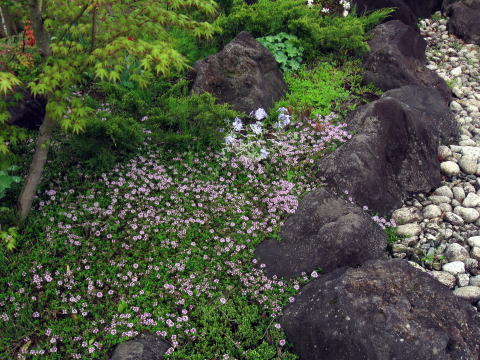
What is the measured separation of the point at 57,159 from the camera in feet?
16.5

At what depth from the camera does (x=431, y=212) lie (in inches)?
212

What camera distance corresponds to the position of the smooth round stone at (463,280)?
446 centimetres

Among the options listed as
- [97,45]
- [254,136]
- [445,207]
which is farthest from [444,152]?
[97,45]

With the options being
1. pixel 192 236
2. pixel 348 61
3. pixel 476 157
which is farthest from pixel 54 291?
pixel 348 61

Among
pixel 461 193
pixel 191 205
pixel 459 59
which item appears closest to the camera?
pixel 191 205

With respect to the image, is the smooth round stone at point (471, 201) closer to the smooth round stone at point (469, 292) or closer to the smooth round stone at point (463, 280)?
the smooth round stone at point (463, 280)

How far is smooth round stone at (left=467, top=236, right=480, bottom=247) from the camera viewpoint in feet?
16.1

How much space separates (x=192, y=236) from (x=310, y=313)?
1.49m

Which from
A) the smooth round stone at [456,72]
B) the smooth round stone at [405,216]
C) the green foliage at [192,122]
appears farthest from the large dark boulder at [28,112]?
the smooth round stone at [456,72]

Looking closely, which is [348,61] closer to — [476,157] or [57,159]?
[476,157]

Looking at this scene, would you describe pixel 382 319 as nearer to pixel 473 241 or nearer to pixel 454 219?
pixel 473 241

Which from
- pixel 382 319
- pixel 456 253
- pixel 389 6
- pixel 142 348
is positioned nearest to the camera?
pixel 382 319

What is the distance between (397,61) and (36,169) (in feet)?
19.9

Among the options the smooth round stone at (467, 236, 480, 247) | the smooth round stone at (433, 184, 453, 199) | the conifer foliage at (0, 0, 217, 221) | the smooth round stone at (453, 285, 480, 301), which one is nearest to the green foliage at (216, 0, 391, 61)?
the smooth round stone at (433, 184, 453, 199)
